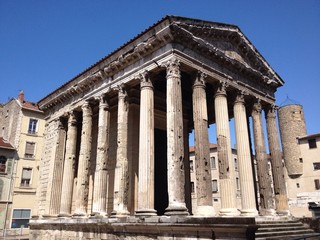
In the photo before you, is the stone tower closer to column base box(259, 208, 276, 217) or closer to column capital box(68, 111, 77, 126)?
column base box(259, 208, 276, 217)

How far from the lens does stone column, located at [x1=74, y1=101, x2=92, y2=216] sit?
13.5 metres

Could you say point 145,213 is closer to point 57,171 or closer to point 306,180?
point 57,171

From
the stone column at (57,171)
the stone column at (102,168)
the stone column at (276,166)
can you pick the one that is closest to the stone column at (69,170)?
the stone column at (57,171)

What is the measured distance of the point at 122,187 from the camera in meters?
11.7

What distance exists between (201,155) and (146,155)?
6.34 ft

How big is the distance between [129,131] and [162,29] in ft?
17.5

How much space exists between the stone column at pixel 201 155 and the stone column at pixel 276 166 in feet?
16.6

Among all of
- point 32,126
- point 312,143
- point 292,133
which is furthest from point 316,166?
point 32,126

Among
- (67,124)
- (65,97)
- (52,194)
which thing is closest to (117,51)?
(65,97)

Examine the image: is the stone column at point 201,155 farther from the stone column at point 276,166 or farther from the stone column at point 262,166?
the stone column at point 276,166

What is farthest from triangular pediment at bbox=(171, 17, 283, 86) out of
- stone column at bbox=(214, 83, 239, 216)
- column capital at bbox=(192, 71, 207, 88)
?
stone column at bbox=(214, 83, 239, 216)

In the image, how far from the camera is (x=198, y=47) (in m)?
11.7

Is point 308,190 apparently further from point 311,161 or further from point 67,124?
point 67,124

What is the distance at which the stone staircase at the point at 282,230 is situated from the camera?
31.9 ft
